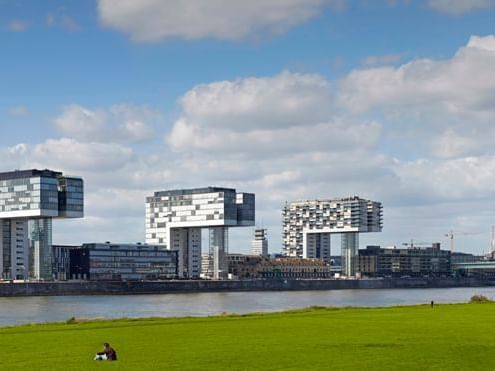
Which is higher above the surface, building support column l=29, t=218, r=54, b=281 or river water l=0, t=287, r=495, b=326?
building support column l=29, t=218, r=54, b=281

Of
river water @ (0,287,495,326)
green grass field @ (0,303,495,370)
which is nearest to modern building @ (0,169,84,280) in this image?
river water @ (0,287,495,326)

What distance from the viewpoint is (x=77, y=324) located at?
5028cm

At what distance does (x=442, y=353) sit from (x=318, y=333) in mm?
9880

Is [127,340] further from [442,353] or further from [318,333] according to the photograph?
[442,353]

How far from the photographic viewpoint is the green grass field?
27078 millimetres

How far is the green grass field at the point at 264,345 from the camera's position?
27078 mm

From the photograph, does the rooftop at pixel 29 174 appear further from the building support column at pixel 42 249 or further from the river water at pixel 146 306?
the river water at pixel 146 306

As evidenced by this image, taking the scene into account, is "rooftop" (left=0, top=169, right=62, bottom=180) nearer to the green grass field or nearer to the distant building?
the distant building

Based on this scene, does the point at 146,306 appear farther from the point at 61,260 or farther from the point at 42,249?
the point at 61,260

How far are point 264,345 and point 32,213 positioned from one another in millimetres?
135756

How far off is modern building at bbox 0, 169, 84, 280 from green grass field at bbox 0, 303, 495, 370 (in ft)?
386

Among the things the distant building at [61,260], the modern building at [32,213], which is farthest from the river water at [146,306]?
the distant building at [61,260]

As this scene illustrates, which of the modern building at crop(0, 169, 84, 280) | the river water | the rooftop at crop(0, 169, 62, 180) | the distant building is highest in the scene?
the rooftop at crop(0, 169, 62, 180)

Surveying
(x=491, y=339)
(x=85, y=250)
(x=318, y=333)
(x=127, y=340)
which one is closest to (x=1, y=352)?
(x=127, y=340)
